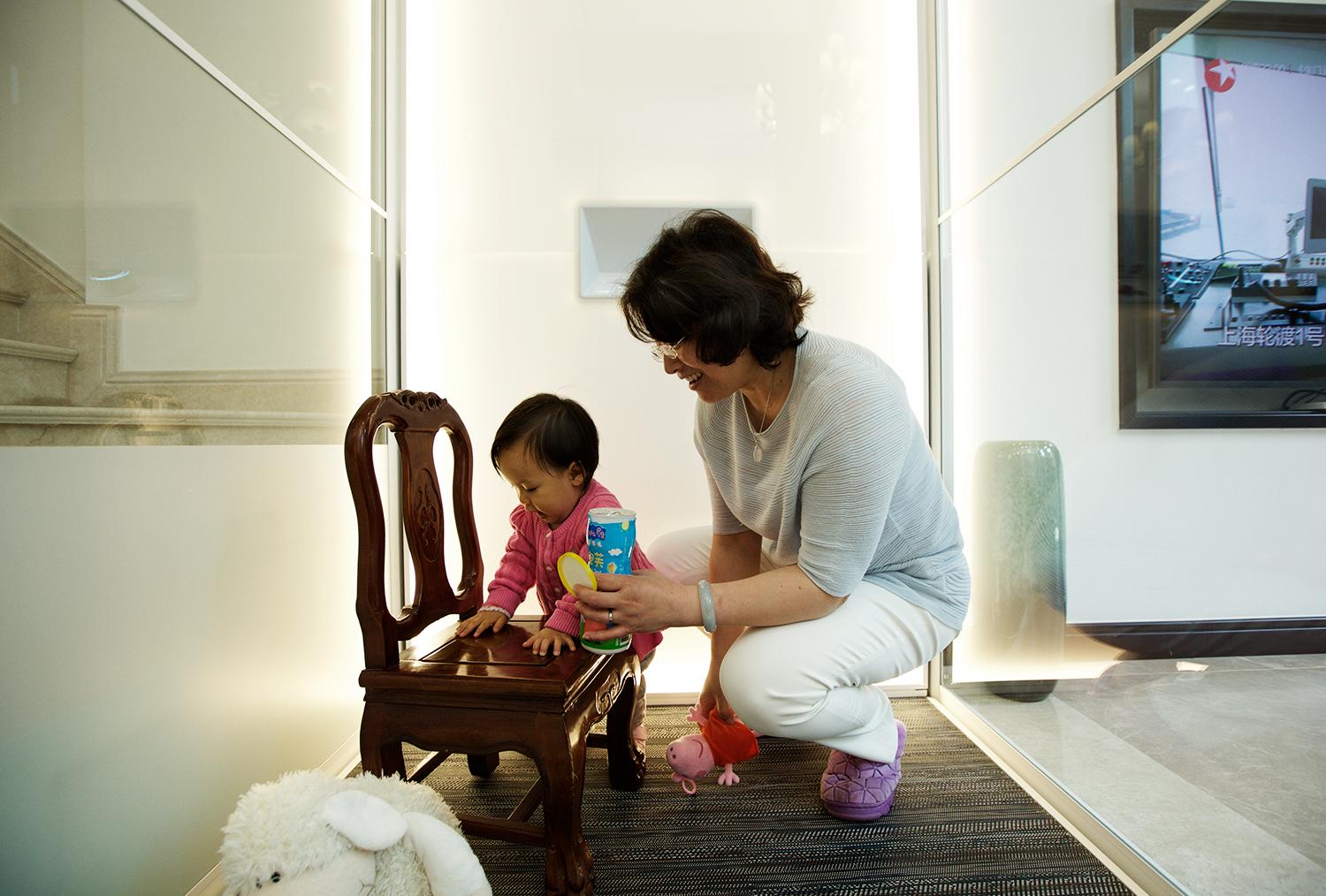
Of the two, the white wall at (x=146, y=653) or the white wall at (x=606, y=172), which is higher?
the white wall at (x=606, y=172)

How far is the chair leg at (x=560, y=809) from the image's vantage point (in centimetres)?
118

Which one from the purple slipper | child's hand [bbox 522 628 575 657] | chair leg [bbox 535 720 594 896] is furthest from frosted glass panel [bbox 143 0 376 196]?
the purple slipper

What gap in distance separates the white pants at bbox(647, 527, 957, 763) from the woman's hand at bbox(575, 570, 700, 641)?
0.20m

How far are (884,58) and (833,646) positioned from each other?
1.68 m

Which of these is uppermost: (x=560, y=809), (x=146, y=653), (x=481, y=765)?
(x=146, y=653)

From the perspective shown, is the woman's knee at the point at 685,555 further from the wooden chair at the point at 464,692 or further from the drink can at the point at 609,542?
the drink can at the point at 609,542

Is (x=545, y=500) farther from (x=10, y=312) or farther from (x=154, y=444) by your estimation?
(x=10, y=312)

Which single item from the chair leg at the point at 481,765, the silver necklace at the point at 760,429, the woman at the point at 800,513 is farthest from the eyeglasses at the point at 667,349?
the chair leg at the point at 481,765

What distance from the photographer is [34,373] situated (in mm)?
939

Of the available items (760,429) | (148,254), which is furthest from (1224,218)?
(148,254)

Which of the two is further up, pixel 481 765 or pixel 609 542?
pixel 609 542

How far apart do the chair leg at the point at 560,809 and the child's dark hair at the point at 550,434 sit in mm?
577

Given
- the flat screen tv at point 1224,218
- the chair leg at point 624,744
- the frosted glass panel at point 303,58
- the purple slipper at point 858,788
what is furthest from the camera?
the chair leg at point 624,744

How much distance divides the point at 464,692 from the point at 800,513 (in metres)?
0.66
